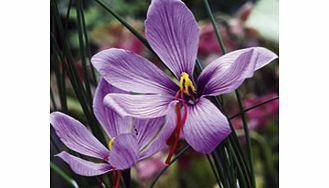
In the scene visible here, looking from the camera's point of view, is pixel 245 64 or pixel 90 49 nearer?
pixel 245 64

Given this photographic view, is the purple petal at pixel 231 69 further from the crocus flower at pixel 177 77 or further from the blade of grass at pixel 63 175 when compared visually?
the blade of grass at pixel 63 175

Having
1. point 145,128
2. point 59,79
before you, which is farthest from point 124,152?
point 59,79

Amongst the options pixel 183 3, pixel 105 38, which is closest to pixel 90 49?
pixel 105 38

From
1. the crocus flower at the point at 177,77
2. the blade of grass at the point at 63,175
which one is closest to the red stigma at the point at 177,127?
the crocus flower at the point at 177,77

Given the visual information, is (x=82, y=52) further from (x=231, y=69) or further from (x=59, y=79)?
(x=231, y=69)

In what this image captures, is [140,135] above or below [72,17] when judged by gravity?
below

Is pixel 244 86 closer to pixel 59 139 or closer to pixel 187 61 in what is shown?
pixel 187 61
